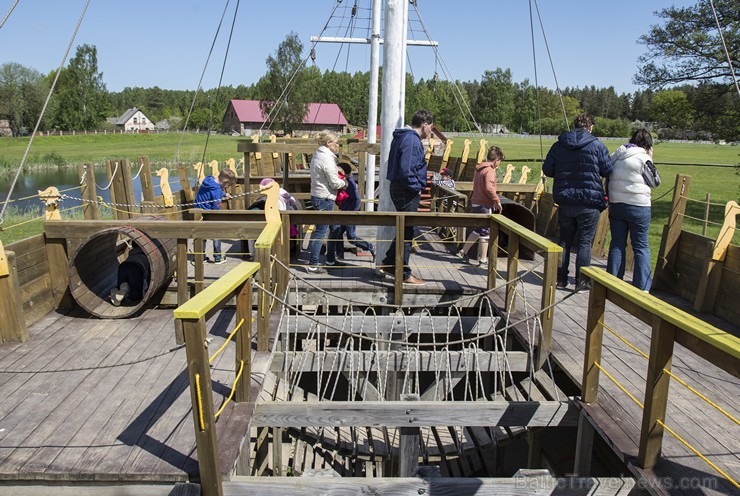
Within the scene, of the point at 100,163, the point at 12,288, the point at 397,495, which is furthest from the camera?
the point at 100,163

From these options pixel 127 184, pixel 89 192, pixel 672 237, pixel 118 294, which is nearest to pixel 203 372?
pixel 118 294

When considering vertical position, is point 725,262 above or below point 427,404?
above

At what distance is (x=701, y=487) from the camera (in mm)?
2992

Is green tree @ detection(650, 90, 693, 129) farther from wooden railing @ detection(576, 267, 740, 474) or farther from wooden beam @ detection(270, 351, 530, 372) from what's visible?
wooden railing @ detection(576, 267, 740, 474)

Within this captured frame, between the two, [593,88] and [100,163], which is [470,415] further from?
[593,88]

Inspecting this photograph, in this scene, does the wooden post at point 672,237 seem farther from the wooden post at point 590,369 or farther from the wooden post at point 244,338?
the wooden post at point 244,338

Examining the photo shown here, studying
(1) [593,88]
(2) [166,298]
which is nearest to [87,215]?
(2) [166,298]

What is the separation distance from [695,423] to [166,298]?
4.47 m

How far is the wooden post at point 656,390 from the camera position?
120 inches

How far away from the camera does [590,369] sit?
12.6ft

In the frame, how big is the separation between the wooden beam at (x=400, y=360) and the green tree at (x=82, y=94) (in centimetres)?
7834

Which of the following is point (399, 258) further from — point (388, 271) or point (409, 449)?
point (409, 449)

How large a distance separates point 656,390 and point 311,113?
249ft

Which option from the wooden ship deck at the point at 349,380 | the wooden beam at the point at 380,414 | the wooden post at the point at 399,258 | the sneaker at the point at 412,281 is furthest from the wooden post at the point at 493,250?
the wooden beam at the point at 380,414
